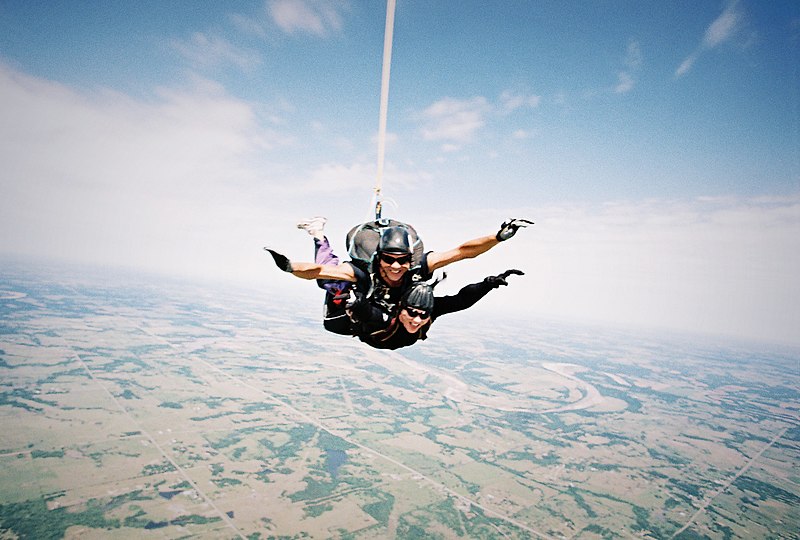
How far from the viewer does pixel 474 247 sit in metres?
4.12

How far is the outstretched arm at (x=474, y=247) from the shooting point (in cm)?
373

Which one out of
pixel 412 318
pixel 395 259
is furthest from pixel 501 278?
pixel 395 259

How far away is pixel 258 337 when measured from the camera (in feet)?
436

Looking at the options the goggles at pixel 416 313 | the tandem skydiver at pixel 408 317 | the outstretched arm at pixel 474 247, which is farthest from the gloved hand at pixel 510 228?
the goggles at pixel 416 313

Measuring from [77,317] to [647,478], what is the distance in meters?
169

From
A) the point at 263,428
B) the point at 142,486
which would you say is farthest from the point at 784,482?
the point at 142,486

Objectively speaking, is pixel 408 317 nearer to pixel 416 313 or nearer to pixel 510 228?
pixel 416 313

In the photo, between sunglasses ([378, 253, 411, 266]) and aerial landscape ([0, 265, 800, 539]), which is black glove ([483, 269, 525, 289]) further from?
aerial landscape ([0, 265, 800, 539])

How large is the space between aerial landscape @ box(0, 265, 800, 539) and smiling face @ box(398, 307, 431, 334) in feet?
136

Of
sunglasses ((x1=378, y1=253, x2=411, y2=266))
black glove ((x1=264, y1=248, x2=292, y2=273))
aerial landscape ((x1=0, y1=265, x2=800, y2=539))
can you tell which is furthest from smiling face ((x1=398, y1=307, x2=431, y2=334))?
aerial landscape ((x1=0, y1=265, x2=800, y2=539))

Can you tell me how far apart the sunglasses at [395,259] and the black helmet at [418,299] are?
0.36m

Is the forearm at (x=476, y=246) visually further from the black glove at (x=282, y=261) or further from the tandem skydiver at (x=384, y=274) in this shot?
the black glove at (x=282, y=261)

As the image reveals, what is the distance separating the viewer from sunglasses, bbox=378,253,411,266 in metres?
4.32

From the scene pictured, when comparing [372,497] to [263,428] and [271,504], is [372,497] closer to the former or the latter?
[271,504]
